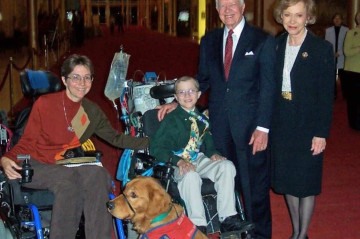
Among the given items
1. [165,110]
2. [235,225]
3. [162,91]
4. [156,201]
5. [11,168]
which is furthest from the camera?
[162,91]

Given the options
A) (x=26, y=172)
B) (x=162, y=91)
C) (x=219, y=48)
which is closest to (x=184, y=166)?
(x=162, y=91)

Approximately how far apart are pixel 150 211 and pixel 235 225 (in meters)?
0.67

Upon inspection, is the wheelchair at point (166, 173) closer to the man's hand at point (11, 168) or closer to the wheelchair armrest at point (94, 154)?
the wheelchair armrest at point (94, 154)

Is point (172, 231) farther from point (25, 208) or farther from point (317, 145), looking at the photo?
point (317, 145)

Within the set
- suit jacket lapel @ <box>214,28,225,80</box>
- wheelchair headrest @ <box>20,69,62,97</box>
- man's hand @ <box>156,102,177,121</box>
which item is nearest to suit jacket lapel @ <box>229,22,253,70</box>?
suit jacket lapel @ <box>214,28,225,80</box>

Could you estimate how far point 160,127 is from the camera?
4.30 metres

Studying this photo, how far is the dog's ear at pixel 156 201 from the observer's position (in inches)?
140

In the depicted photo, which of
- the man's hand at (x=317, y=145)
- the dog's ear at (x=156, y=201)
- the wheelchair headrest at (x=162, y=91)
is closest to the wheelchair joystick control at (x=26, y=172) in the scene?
the dog's ear at (x=156, y=201)

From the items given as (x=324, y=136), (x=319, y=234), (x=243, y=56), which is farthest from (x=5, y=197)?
(x=319, y=234)

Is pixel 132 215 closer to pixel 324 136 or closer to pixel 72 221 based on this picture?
pixel 72 221

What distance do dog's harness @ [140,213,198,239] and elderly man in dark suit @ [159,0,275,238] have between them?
2.83ft

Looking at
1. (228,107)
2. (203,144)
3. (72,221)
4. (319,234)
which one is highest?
(228,107)

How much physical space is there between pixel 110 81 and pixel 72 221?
1.39m

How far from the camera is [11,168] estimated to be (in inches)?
151
